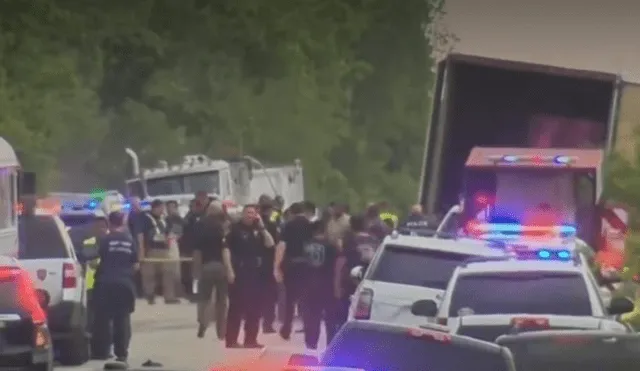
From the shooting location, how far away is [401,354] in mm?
13773

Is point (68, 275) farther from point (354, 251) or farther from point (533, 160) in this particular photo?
point (533, 160)

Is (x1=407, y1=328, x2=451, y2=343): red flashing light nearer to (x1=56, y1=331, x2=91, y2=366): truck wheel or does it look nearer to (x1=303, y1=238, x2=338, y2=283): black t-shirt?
(x1=56, y1=331, x2=91, y2=366): truck wheel

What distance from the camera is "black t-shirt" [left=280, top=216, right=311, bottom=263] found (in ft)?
88.2

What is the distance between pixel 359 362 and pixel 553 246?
695cm

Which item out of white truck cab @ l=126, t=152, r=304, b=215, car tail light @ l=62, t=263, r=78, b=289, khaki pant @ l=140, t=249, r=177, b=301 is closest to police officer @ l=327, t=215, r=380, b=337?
car tail light @ l=62, t=263, r=78, b=289

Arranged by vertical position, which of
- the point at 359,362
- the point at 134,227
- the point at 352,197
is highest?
the point at 359,362

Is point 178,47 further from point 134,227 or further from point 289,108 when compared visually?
point 134,227

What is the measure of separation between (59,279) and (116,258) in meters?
0.60

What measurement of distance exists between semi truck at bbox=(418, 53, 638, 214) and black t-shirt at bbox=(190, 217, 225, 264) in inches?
231

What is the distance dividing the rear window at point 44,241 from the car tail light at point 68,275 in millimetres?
296

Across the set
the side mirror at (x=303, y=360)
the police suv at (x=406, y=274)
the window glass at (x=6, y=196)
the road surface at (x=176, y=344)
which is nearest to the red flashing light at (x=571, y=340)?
the side mirror at (x=303, y=360)

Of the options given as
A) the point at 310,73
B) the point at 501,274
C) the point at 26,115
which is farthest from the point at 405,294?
the point at 310,73

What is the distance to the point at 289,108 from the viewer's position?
74250 mm

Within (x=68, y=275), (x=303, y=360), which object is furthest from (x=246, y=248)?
(x=303, y=360)
